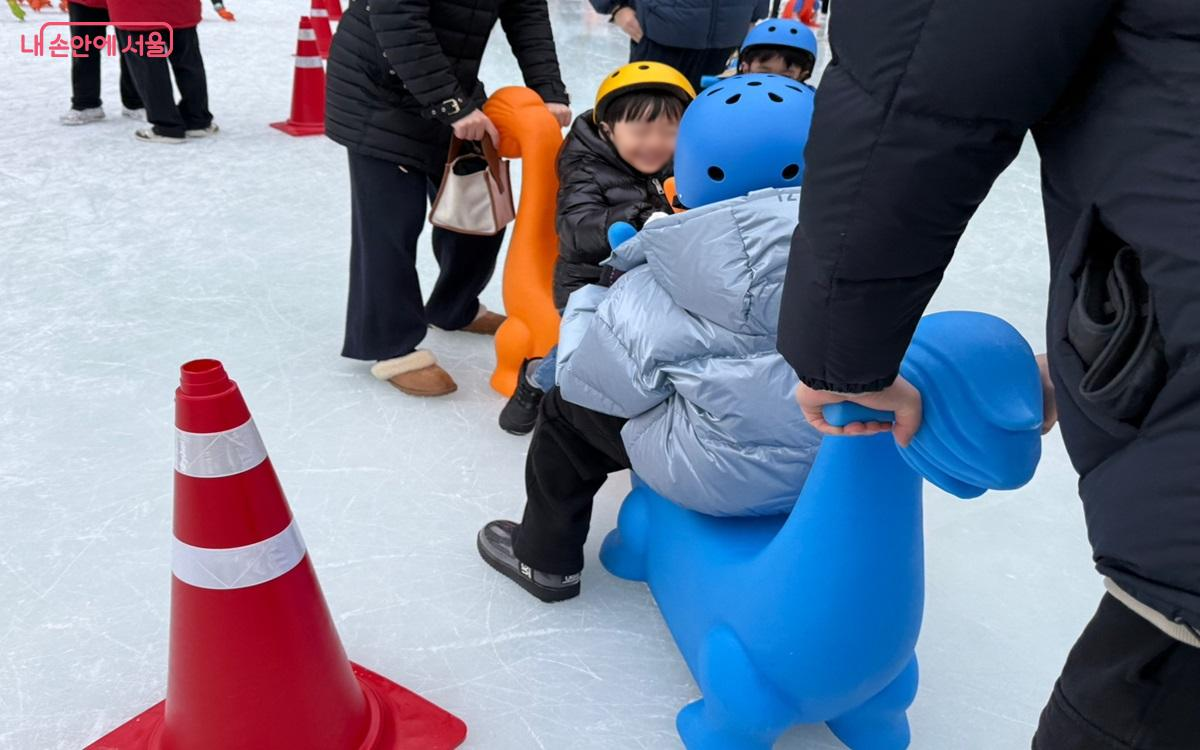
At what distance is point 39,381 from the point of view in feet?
8.64

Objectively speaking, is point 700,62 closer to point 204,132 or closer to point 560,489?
point 560,489

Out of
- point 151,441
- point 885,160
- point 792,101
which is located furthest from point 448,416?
point 885,160

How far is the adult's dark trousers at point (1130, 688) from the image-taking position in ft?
2.51

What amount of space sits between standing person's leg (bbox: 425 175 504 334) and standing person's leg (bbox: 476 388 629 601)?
1.11m

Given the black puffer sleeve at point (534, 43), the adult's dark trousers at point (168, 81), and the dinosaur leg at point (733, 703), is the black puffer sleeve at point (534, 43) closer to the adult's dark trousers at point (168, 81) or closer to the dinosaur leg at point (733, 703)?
the dinosaur leg at point (733, 703)

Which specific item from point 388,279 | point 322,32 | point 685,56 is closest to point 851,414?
point 388,279

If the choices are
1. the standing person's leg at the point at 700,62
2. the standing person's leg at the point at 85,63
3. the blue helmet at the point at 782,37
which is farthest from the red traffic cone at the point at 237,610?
the standing person's leg at the point at 85,63

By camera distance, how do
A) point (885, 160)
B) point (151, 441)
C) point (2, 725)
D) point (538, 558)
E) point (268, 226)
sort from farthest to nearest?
1. point (268, 226)
2. point (151, 441)
3. point (538, 558)
4. point (2, 725)
5. point (885, 160)

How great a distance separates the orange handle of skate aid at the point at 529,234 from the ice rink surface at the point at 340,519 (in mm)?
197

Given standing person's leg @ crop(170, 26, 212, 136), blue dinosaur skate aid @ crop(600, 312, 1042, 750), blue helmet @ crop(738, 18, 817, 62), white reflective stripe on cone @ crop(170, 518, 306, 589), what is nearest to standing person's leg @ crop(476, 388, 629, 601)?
blue dinosaur skate aid @ crop(600, 312, 1042, 750)

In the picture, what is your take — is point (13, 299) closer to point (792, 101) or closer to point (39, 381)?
point (39, 381)

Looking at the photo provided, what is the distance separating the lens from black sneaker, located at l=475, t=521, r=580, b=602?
1910mm

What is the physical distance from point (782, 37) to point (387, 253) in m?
1.40

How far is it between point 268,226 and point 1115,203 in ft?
11.8
